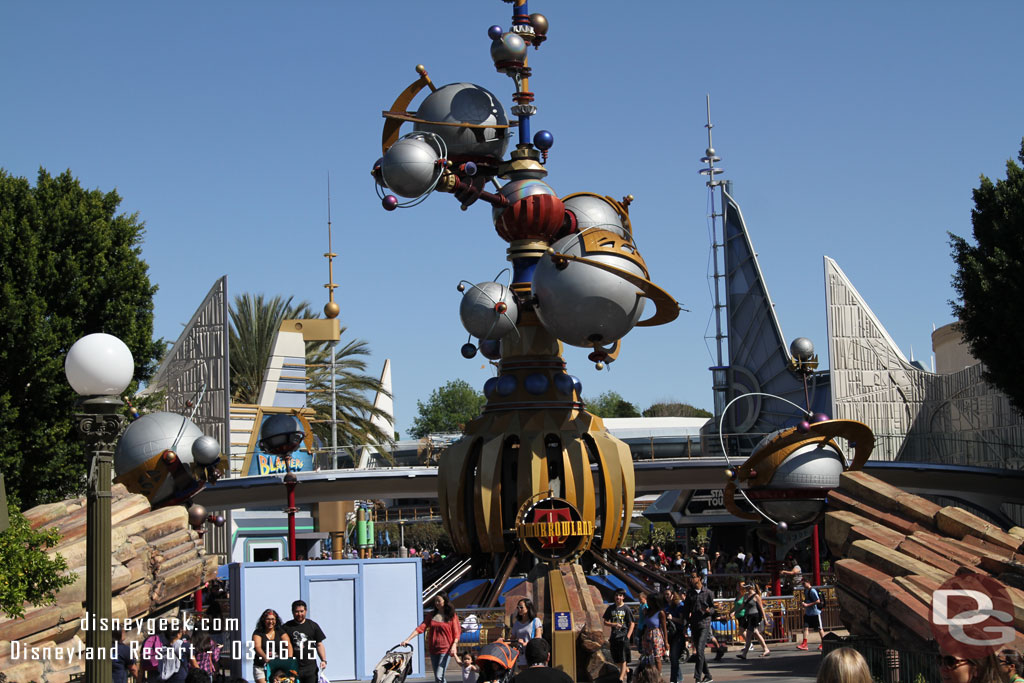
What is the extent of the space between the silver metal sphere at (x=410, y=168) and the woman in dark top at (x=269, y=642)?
980cm

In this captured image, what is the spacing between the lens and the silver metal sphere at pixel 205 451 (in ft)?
69.1

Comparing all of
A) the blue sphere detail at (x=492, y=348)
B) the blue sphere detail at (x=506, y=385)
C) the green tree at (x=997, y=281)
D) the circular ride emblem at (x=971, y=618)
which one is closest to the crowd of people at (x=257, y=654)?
the circular ride emblem at (x=971, y=618)

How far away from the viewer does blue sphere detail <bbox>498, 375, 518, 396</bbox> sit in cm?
2200

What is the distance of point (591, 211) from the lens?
2173cm

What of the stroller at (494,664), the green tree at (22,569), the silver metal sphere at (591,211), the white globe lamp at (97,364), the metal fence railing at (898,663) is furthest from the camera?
the silver metal sphere at (591,211)

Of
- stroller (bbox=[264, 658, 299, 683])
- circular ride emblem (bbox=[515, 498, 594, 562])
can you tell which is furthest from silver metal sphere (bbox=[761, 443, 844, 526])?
stroller (bbox=[264, 658, 299, 683])

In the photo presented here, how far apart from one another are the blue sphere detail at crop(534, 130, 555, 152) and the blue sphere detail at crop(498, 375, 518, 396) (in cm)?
401

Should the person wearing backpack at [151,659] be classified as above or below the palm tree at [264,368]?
below

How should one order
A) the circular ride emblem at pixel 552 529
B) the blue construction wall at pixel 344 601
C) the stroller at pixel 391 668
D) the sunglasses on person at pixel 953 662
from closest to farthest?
1. the sunglasses on person at pixel 953 662
2. the stroller at pixel 391 668
3. the blue construction wall at pixel 344 601
4. the circular ride emblem at pixel 552 529

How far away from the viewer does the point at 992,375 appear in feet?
95.7

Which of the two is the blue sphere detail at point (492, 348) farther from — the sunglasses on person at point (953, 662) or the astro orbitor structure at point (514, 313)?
the sunglasses on person at point (953, 662)

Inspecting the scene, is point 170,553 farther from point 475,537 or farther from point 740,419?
point 740,419

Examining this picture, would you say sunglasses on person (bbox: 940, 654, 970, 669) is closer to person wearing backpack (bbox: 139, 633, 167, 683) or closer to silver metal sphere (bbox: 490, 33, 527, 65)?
person wearing backpack (bbox: 139, 633, 167, 683)

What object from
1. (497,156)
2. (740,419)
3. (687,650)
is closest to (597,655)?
(687,650)
